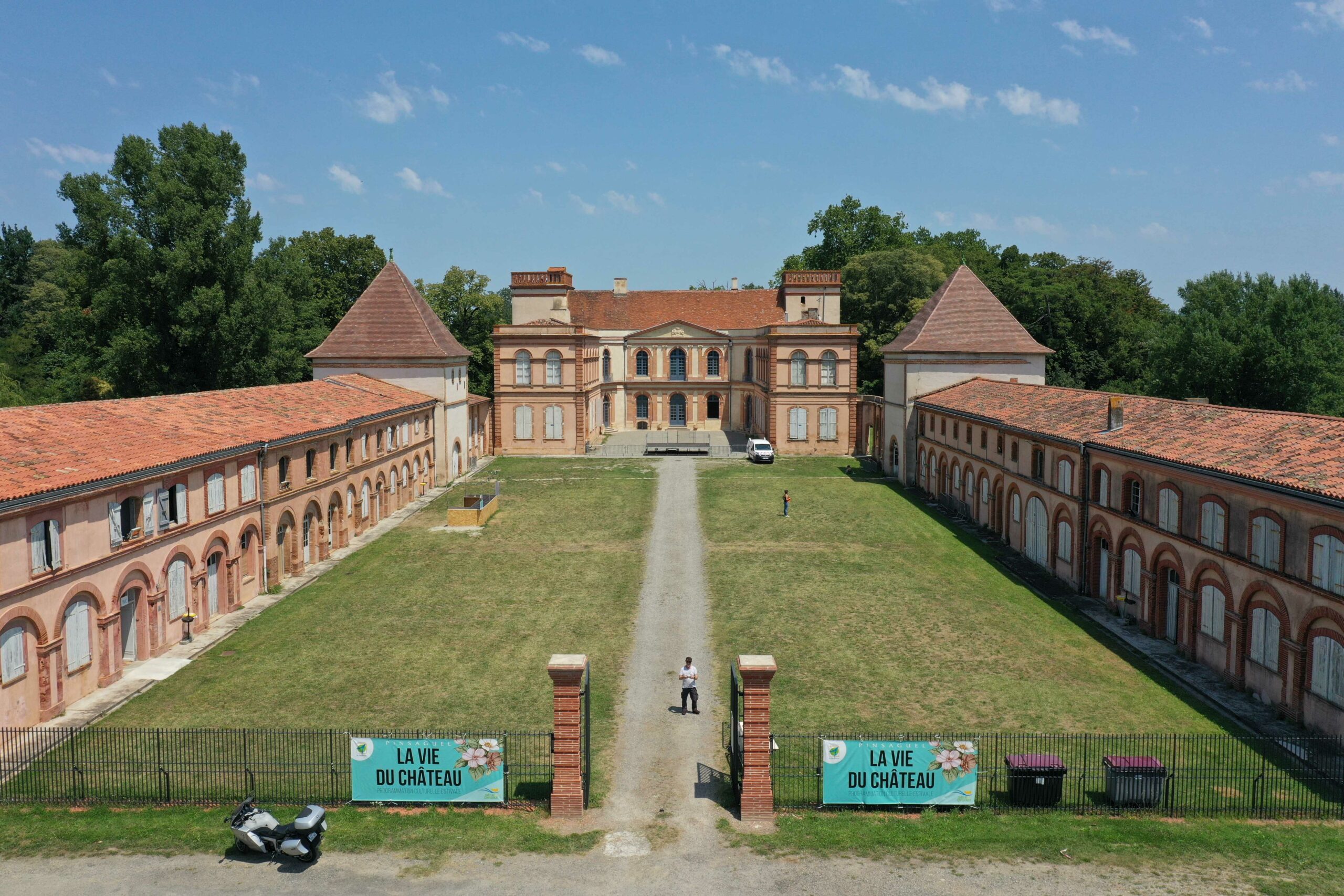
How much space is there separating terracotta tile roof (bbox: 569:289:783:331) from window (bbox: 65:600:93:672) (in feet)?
199

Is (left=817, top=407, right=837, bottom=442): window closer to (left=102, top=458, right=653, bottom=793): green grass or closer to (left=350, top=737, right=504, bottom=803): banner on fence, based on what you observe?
(left=102, top=458, right=653, bottom=793): green grass

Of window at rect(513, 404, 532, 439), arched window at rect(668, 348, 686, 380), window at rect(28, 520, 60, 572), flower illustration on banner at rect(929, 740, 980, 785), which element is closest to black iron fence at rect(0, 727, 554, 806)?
window at rect(28, 520, 60, 572)

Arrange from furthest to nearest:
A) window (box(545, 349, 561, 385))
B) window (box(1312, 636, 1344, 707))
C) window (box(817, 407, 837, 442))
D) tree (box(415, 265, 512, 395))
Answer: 1. tree (box(415, 265, 512, 395))
2. window (box(817, 407, 837, 442))
3. window (box(545, 349, 561, 385))
4. window (box(1312, 636, 1344, 707))

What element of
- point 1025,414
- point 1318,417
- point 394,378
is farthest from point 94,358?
point 1318,417

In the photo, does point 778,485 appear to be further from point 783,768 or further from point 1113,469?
point 783,768

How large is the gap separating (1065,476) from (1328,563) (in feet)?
46.8

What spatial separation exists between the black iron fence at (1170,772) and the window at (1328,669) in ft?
3.50

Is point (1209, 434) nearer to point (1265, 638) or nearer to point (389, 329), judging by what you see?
point (1265, 638)

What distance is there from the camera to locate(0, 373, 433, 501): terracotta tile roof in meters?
23.0

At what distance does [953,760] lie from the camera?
17.2 metres

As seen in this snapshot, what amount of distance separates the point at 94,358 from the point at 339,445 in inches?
1133

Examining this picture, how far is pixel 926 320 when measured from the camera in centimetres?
Result: 5697

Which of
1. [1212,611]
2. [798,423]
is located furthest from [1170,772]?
[798,423]

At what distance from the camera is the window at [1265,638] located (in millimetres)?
22188
